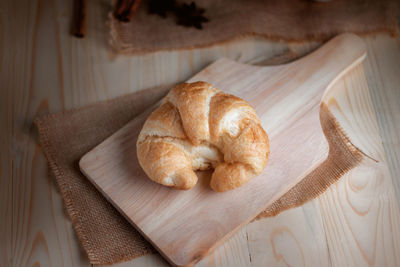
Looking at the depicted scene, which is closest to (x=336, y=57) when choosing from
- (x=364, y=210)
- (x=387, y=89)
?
(x=387, y=89)

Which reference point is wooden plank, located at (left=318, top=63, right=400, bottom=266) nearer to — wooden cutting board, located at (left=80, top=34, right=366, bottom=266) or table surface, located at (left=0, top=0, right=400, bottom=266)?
table surface, located at (left=0, top=0, right=400, bottom=266)

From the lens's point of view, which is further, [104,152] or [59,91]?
[59,91]

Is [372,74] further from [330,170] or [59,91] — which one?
[59,91]

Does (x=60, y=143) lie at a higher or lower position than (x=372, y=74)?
lower

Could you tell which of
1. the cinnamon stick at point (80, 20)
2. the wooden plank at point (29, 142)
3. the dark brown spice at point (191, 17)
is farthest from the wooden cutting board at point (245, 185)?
the cinnamon stick at point (80, 20)

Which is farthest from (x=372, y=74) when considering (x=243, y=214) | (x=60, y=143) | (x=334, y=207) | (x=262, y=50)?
(x=60, y=143)

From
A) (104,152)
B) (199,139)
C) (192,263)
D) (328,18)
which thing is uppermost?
(328,18)

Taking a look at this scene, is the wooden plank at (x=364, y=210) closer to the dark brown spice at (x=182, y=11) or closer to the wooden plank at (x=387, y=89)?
the wooden plank at (x=387, y=89)

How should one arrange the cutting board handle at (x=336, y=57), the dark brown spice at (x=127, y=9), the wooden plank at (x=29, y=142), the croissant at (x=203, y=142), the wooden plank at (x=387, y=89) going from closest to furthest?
the croissant at (x=203, y=142) < the wooden plank at (x=29, y=142) < the wooden plank at (x=387, y=89) < the cutting board handle at (x=336, y=57) < the dark brown spice at (x=127, y=9)
